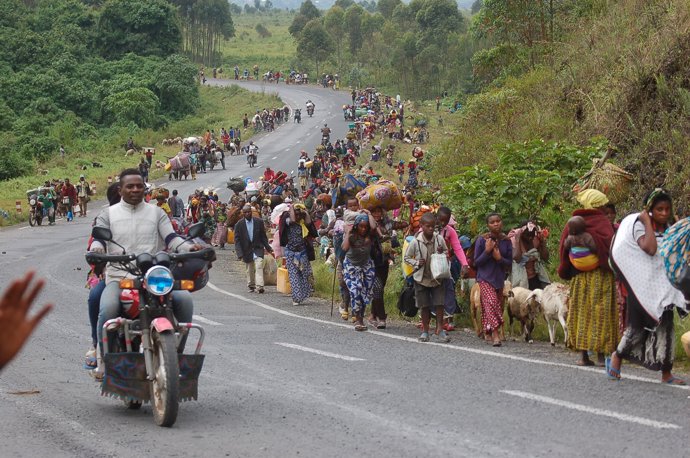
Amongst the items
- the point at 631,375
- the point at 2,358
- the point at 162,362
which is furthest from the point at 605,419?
the point at 2,358

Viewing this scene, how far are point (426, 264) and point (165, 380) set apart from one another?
6.10 meters

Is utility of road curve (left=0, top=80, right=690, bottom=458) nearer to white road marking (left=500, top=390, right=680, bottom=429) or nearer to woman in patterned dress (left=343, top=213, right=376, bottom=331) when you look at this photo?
white road marking (left=500, top=390, right=680, bottom=429)

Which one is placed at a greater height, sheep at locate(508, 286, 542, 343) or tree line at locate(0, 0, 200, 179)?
tree line at locate(0, 0, 200, 179)

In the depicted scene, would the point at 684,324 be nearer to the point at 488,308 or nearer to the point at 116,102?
the point at 488,308

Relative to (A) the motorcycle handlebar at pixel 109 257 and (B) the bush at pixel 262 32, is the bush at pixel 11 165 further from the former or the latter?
(B) the bush at pixel 262 32

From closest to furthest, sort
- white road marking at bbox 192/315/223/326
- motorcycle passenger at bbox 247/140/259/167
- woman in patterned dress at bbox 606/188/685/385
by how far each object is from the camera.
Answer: woman in patterned dress at bbox 606/188/685/385 → white road marking at bbox 192/315/223/326 → motorcycle passenger at bbox 247/140/259/167

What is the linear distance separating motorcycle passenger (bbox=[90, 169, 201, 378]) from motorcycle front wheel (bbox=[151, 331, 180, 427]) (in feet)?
1.77

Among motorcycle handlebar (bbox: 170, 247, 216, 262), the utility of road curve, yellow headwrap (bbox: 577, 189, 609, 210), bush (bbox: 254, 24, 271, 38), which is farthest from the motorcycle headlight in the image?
bush (bbox: 254, 24, 271, 38)

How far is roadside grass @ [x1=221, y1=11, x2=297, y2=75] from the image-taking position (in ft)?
454

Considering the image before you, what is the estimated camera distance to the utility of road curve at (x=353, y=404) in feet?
24.5

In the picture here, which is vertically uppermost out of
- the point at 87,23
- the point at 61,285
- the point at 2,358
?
the point at 87,23

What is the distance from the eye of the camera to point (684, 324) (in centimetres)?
1255

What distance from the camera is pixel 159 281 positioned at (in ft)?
27.3

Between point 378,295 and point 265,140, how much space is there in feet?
213
